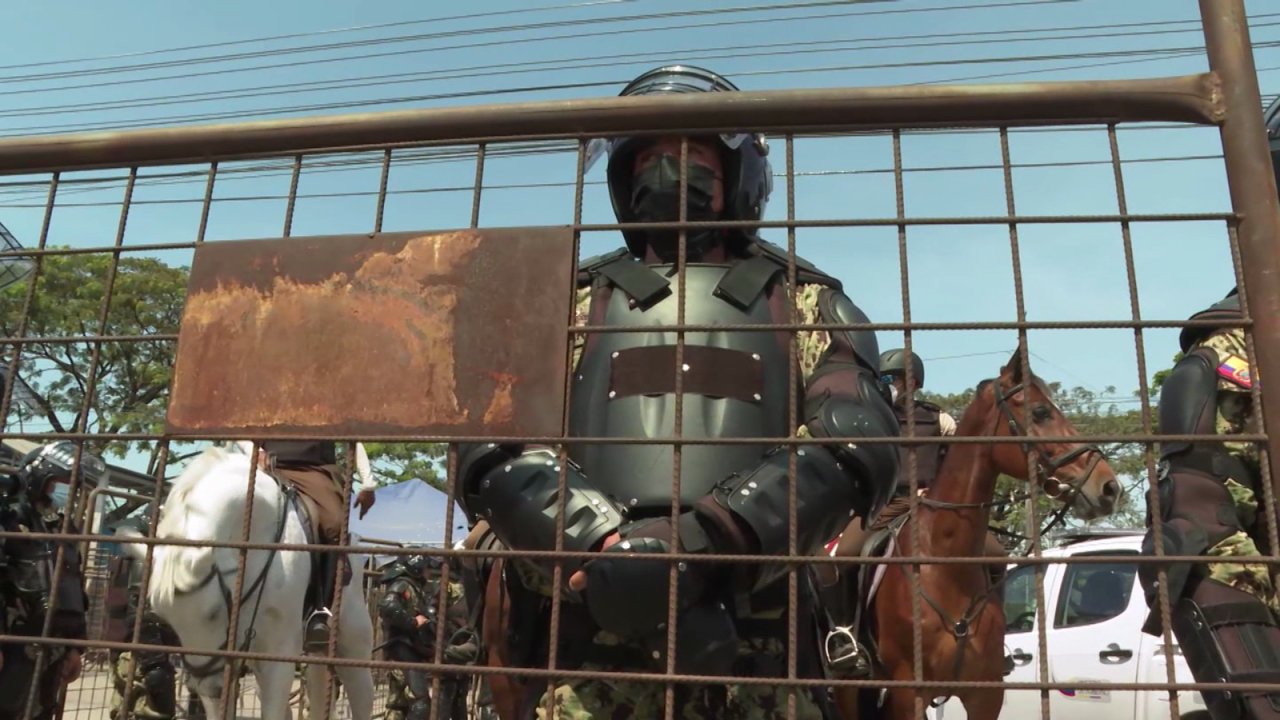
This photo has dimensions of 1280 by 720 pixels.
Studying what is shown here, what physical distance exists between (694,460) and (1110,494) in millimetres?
3208

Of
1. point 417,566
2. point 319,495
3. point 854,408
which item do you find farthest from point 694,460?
point 417,566

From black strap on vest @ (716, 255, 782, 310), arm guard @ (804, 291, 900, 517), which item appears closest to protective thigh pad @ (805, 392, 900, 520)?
arm guard @ (804, 291, 900, 517)

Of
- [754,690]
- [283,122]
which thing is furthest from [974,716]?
[283,122]

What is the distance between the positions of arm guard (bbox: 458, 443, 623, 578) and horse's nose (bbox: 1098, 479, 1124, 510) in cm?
344

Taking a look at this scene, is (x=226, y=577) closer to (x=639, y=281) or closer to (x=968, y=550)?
(x=639, y=281)

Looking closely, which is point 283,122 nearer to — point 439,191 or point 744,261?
point 439,191

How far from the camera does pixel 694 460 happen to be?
218 cm

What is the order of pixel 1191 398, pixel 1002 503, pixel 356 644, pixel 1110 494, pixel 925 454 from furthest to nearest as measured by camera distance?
pixel 356 644, pixel 925 454, pixel 1110 494, pixel 1002 503, pixel 1191 398

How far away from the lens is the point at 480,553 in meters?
1.58

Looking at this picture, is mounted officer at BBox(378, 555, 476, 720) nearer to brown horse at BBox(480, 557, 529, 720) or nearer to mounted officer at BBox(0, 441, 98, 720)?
mounted officer at BBox(0, 441, 98, 720)

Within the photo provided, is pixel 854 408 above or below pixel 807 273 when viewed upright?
below

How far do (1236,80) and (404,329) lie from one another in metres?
1.51

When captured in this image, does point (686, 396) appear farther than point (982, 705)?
No

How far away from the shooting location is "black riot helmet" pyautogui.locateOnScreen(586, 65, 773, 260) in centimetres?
251
